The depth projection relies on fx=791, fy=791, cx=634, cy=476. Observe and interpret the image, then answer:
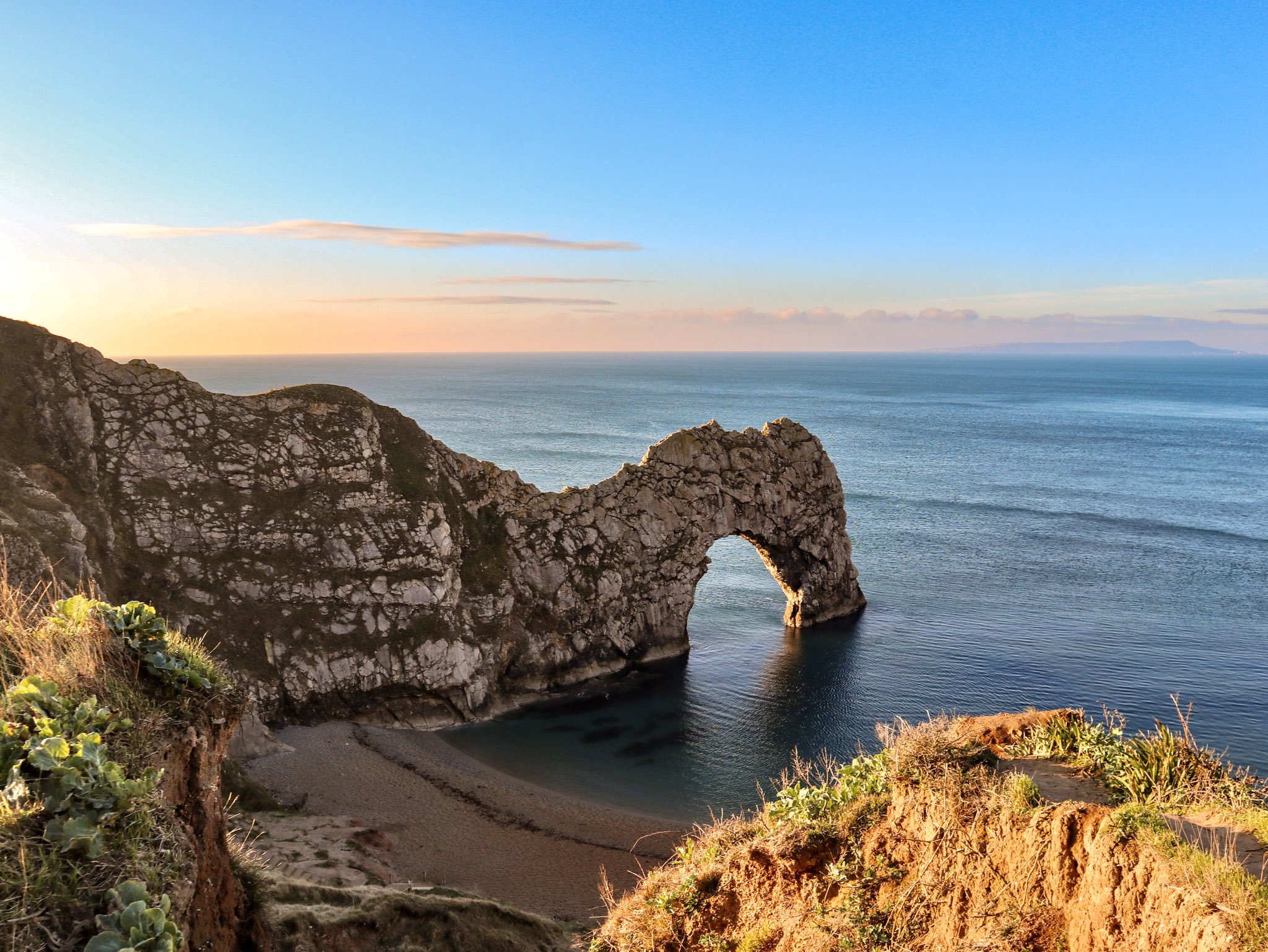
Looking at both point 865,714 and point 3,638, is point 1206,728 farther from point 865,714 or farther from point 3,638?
point 3,638

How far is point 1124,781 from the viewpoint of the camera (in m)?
12.9

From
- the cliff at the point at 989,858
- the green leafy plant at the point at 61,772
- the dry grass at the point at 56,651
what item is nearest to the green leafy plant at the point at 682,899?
the cliff at the point at 989,858

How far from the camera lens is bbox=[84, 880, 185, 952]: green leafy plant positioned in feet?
21.8

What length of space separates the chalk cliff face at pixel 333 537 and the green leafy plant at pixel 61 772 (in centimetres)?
2557

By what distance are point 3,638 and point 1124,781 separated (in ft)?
53.1

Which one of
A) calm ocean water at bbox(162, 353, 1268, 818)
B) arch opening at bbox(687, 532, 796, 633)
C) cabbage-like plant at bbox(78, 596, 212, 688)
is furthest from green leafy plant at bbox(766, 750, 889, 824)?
arch opening at bbox(687, 532, 796, 633)

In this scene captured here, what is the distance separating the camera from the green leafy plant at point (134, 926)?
663 cm

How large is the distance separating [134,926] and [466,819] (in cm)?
2603

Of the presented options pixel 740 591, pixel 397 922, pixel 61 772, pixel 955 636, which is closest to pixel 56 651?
pixel 61 772

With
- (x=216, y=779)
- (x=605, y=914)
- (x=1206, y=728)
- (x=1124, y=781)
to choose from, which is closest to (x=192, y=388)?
(x=605, y=914)

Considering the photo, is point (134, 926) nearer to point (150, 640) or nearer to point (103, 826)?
point (103, 826)

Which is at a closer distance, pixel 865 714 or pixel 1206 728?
pixel 1206 728

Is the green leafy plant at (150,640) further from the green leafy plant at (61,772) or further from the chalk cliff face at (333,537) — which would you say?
the chalk cliff face at (333,537)

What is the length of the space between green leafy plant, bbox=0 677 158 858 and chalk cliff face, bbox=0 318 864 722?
83.9 ft
